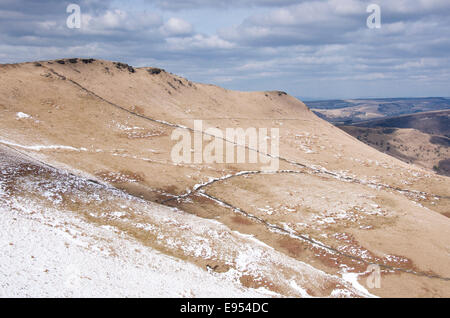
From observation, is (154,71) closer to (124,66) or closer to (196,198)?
(124,66)

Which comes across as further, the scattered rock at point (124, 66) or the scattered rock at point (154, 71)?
the scattered rock at point (154, 71)

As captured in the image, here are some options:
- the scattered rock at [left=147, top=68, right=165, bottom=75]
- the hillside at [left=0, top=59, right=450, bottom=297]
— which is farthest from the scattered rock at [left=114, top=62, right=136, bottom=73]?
the scattered rock at [left=147, top=68, right=165, bottom=75]

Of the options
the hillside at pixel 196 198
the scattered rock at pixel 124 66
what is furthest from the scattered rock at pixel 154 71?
the hillside at pixel 196 198

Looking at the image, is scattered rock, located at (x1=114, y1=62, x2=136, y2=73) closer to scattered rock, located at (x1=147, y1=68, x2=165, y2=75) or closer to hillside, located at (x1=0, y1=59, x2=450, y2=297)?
hillside, located at (x1=0, y1=59, x2=450, y2=297)

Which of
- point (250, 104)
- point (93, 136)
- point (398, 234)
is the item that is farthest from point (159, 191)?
point (250, 104)

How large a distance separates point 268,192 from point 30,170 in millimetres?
27939

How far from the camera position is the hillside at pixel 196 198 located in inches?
933

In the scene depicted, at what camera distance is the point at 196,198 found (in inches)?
1580

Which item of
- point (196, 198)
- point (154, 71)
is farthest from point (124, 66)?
point (196, 198)

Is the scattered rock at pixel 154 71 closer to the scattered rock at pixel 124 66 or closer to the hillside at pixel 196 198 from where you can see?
the scattered rock at pixel 124 66

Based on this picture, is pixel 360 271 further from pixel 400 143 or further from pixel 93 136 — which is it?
pixel 400 143

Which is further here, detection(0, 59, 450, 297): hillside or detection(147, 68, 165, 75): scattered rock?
detection(147, 68, 165, 75): scattered rock

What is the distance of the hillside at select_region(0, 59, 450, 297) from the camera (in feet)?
77.8

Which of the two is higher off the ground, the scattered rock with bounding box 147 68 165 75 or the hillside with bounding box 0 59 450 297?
the scattered rock with bounding box 147 68 165 75
